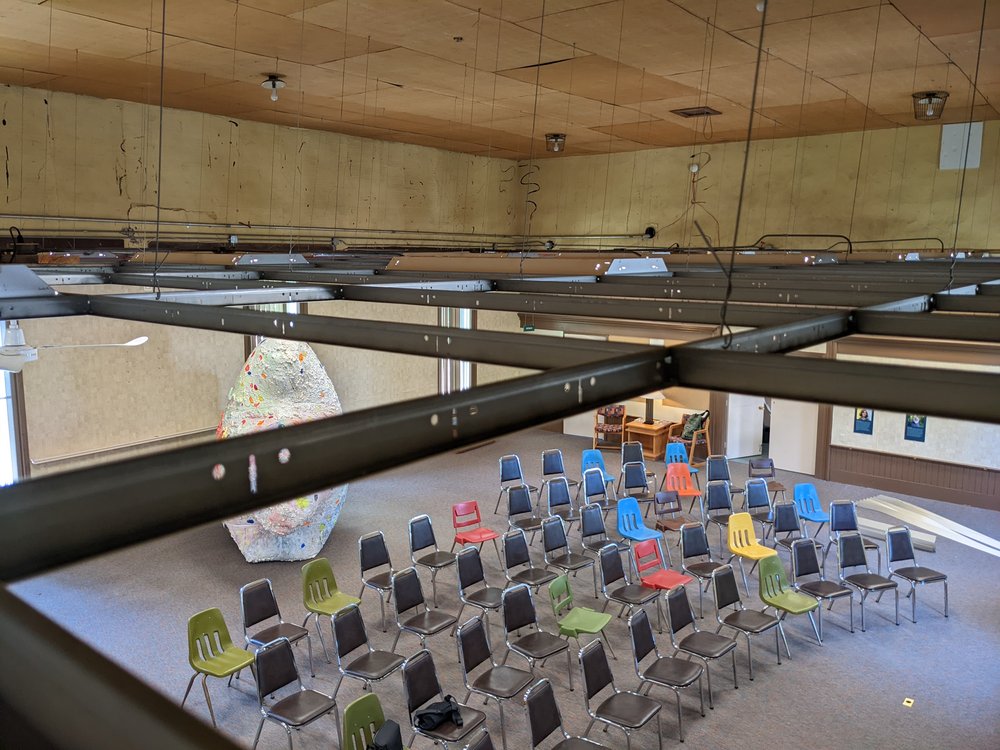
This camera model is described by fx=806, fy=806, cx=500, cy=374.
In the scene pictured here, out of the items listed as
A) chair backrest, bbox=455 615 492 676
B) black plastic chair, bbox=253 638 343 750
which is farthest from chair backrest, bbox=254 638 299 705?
chair backrest, bbox=455 615 492 676

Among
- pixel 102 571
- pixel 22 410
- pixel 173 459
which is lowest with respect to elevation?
pixel 102 571

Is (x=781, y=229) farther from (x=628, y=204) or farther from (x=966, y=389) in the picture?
(x=966, y=389)

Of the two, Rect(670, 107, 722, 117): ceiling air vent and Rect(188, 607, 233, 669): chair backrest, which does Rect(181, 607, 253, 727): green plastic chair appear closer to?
Rect(188, 607, 233, 669): chair backrest

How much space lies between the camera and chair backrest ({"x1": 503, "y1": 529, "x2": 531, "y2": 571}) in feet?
26.9

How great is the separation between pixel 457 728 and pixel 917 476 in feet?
30.3

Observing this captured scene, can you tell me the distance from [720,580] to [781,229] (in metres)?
7.76

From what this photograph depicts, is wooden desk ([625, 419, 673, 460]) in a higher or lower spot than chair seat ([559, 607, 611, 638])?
higher

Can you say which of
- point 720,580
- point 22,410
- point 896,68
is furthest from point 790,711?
point 22,410

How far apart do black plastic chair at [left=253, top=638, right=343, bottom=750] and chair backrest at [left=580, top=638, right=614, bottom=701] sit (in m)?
1.85

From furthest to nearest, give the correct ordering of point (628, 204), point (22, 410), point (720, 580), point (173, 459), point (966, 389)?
Result: point (628, 204) < point (22, 410) < point (720, 580) < point (966, 389) < point (173, 459)

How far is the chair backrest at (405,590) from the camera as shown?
7.27 m

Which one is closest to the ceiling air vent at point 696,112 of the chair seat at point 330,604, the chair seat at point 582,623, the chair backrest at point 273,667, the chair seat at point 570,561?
the chair seat at point 570,561

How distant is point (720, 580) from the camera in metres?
7.55

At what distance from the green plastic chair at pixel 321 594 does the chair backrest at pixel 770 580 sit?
3.83 m
